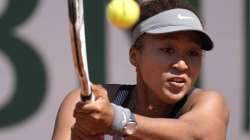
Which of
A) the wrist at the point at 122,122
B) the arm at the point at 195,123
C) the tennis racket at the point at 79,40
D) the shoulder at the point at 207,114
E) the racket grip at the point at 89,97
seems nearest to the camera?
the tennis racket at the point at 79,40

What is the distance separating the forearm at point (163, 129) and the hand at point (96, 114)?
11cm

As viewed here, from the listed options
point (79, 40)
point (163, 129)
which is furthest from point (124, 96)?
point (79, 40)

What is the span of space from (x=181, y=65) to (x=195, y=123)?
163 millimetres

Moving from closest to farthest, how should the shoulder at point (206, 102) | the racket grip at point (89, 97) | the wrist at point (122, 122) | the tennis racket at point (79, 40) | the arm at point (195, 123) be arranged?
the tennis racket at point (79, 40)
the racket grip at point (89, 97)
the wrist at point (122, 122)
the arm at point (195, 123)
the shoulder at point (206, 102)

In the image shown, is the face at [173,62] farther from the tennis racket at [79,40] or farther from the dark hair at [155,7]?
the tennis racket at [79,40]

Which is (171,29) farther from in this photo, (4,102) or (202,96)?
(4,102)

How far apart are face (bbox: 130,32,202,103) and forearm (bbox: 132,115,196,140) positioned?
13 centimetres

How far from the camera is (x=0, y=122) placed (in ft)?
11.5

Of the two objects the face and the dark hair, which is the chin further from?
the dark hair

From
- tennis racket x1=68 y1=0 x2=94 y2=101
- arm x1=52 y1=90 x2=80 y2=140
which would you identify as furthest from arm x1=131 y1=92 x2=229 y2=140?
arm x1=52 y1=90 x2=80 y2=140

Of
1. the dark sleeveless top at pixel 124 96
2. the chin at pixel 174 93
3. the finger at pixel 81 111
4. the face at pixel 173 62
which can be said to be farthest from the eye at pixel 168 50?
the finger at pixel 81 111

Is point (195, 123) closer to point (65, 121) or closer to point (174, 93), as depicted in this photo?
point (174, 93)

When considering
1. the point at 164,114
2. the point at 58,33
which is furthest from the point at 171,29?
the point at 58,33

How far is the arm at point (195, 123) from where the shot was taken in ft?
6.81
